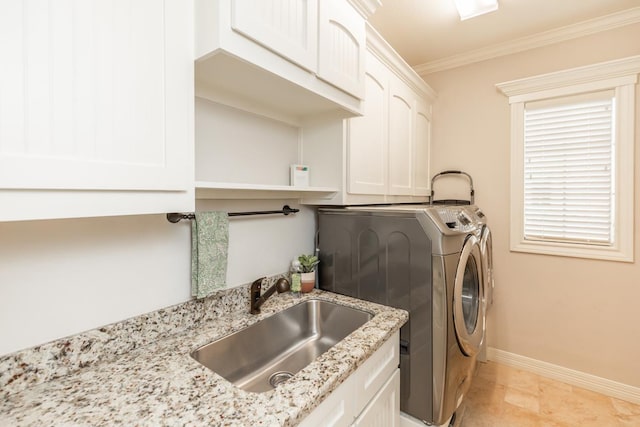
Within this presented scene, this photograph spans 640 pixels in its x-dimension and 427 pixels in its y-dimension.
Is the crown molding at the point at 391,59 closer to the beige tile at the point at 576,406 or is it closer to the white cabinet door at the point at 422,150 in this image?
the white cabinet door at the point at 422,150

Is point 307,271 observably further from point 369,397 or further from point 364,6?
point 364,6

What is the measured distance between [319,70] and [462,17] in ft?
4.65

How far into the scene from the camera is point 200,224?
1178 millimetres

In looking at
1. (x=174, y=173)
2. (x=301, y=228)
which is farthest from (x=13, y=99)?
(x=301, y=228)

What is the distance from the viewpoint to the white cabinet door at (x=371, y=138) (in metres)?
1.65

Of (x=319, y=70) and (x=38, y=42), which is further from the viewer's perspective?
(x=319, y=70)

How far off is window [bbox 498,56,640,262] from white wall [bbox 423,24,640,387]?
75 millimetres

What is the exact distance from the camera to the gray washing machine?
4.47 feet

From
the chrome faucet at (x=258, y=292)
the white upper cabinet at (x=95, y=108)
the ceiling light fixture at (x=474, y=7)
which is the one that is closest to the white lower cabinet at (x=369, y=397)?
the chrome faucet at (x=258, y=292)

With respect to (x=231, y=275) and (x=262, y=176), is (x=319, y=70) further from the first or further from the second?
(x=231, y=275)

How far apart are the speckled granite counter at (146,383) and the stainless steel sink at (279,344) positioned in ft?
0.29

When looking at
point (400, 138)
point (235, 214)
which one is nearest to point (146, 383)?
point (235, 214)

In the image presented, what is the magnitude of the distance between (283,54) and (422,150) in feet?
6.07

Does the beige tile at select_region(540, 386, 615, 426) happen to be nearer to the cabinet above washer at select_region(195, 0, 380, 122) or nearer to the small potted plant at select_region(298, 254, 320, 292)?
the small potted plant at select_region(298, 254, 320, 292)
